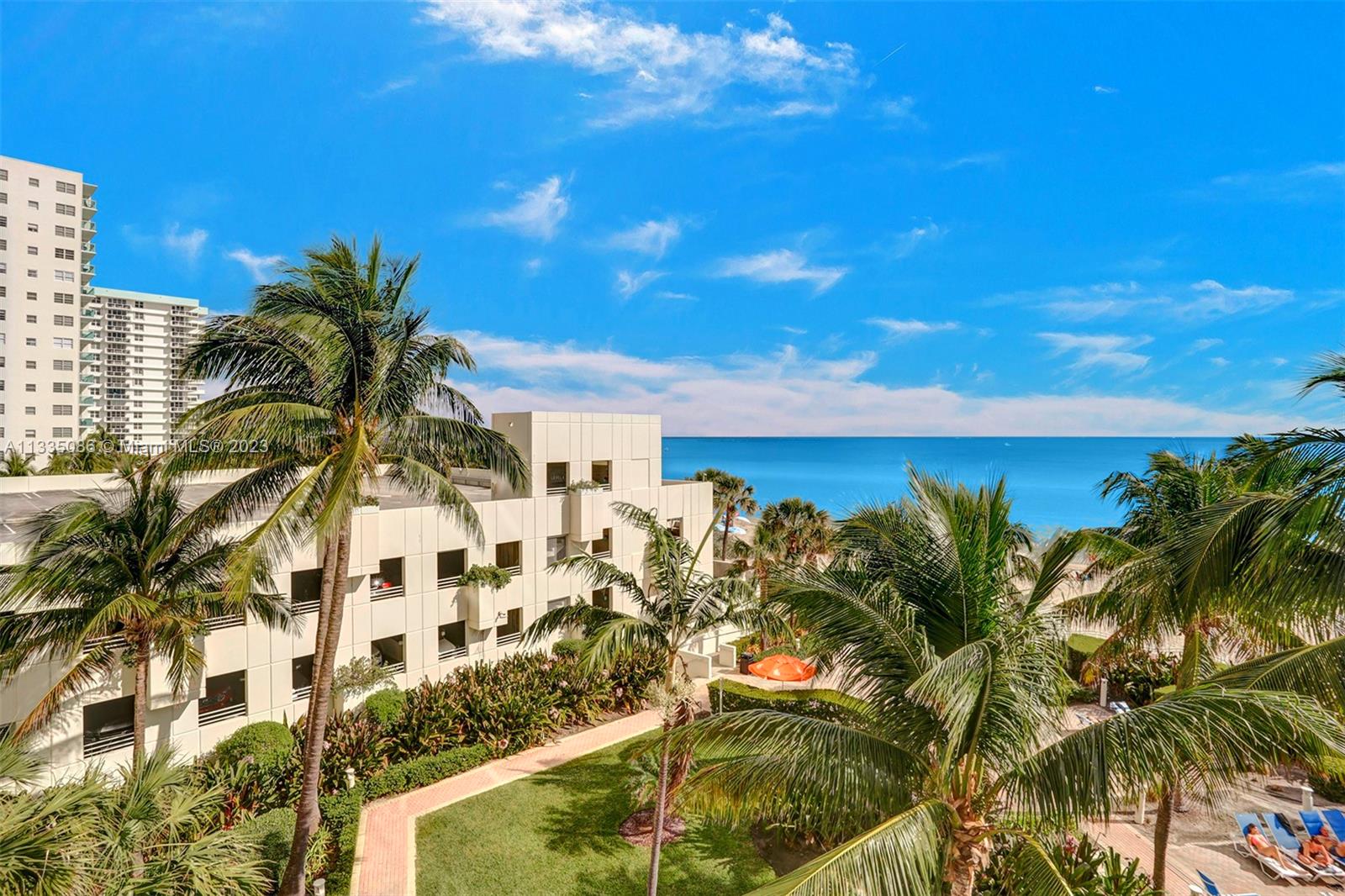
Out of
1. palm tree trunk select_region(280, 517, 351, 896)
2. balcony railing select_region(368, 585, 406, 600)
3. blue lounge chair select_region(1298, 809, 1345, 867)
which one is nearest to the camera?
palm tree trunk select_region(280, 517, 351, 896)

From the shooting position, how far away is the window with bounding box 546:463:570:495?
2339cm

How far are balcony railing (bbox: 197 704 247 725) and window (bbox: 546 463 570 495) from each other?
11.2 meters

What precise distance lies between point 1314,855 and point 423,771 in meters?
20.3

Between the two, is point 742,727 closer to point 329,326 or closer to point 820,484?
point 329,326

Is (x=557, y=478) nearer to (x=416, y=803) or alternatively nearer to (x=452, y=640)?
(x=452, y=640)

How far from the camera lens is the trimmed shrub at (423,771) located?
49.6 feet

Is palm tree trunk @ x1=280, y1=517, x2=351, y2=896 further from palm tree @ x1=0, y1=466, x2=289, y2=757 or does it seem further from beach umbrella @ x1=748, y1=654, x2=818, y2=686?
beach umbrella @ x1=748, y1=654, x2=818, y2=686

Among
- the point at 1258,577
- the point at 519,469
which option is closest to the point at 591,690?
the point at 519,469

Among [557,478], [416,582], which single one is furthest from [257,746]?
[557,478]

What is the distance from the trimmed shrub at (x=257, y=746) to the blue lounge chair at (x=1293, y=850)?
2235 cm

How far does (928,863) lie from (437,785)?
46.9ft

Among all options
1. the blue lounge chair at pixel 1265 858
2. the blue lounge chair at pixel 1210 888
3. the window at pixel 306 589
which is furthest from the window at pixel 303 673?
the blue lounge chair at pixel 1265 858

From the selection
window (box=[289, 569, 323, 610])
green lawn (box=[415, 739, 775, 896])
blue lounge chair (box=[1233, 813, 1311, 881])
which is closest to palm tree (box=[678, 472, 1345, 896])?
green lawn (box=[415, 739, 775, 896])

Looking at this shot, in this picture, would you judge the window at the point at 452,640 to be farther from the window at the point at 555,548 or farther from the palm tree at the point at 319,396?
the palm tree at the point at 319,396
